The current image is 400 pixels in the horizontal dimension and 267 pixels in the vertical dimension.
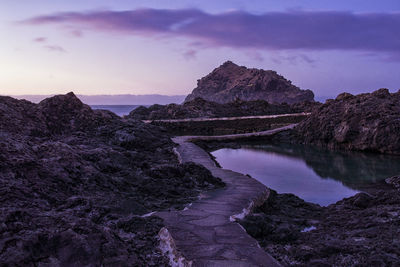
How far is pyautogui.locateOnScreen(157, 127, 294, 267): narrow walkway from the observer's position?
4.25 m

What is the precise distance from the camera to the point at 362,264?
4.18m

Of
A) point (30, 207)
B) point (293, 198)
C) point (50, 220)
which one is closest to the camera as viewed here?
point (50, 220)

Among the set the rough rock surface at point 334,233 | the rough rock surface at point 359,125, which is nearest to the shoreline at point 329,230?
the rough rock surface at point 334,233

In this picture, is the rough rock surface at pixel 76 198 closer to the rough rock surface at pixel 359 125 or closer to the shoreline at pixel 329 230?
the shoreline at pixel 329 230

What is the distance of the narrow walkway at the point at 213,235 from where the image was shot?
425cm

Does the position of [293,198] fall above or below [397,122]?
below

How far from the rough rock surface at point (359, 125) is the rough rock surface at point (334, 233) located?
49.3 ft

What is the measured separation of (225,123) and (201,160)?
26501mm

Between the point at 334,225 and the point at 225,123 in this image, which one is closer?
the point at 334,225

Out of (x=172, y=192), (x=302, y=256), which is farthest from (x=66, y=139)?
(x=302, y=256)

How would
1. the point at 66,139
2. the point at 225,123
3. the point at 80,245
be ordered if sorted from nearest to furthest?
the point at 80,245 < the point at 66,139 < the point at 225,123

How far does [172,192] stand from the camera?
7582 mm

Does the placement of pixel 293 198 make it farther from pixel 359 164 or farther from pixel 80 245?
pixel 359 164

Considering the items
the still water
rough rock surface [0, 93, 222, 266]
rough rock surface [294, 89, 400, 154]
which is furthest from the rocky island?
rough rock surface [294, 89, 400, 154]
